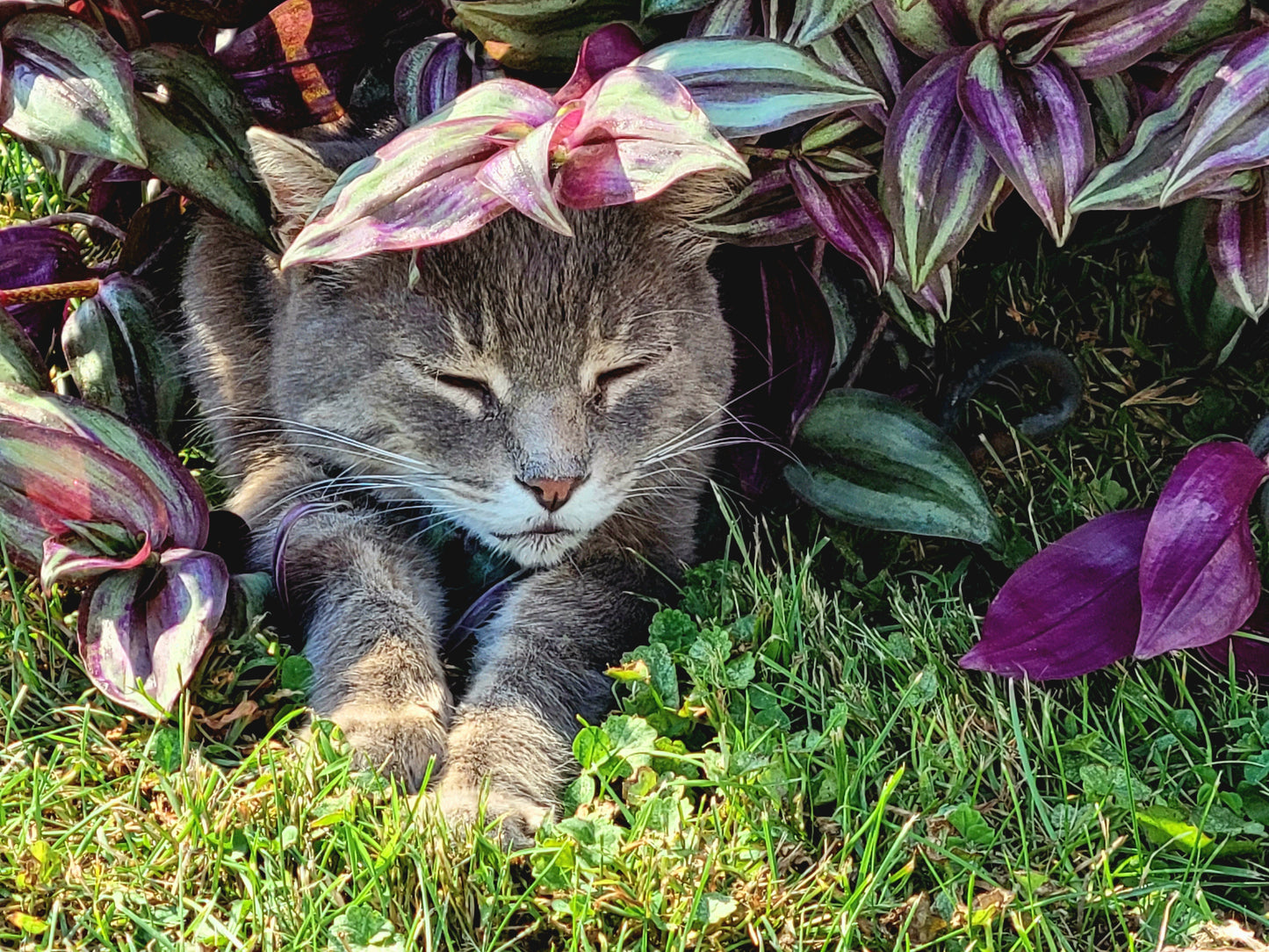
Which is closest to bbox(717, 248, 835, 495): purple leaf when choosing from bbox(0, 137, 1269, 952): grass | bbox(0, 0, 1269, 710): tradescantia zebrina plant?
bbox(0, 0, 1269, 710): tradescantia zebrina plant

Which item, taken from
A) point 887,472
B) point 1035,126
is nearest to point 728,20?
point 1035,126

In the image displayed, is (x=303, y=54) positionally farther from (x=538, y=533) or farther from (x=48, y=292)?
(x=538, y=533)

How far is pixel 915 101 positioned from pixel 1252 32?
464mm

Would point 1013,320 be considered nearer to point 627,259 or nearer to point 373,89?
point 627,259

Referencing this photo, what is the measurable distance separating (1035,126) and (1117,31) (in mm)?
182

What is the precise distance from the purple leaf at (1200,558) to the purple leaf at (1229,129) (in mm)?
481

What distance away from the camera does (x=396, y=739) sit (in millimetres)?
2000

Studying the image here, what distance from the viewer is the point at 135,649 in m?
1.96

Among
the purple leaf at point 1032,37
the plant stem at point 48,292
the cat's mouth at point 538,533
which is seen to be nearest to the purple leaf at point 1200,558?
the purple leaf at point 1032,37

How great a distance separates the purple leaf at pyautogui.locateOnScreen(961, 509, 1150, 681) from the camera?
2.01 metres

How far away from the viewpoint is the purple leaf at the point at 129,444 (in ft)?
6.77

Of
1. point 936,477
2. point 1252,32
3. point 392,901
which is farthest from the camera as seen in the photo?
point 936,477

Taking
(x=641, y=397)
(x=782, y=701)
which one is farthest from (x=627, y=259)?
(x=782, y=701)

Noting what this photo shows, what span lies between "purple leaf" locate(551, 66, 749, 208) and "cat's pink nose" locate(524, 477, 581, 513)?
538 mm
